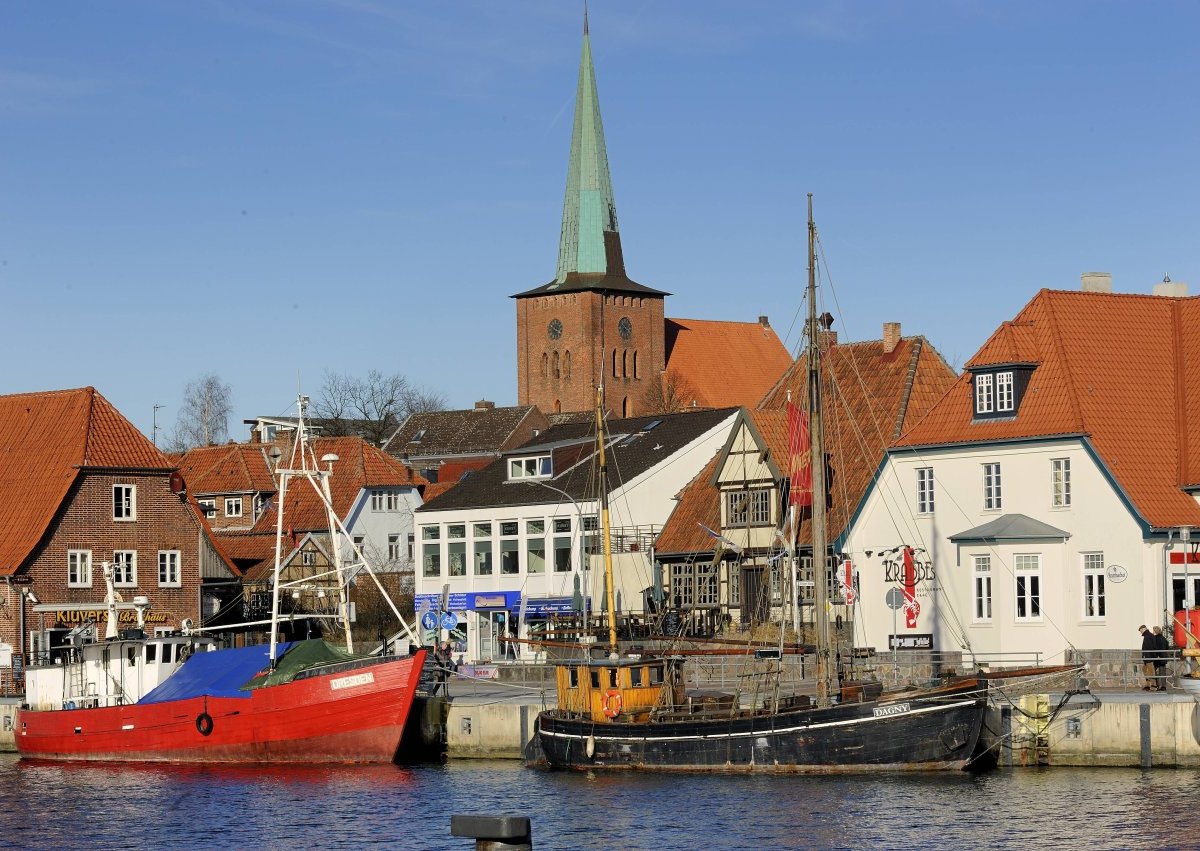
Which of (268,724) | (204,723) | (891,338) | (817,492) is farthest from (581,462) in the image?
(817,492)

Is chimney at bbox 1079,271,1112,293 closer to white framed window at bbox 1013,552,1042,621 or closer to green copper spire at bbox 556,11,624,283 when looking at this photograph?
white framed window at bbox 1013,552,1042,621

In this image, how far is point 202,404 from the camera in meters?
172

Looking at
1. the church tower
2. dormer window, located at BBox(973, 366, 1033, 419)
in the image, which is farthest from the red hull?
the church tower

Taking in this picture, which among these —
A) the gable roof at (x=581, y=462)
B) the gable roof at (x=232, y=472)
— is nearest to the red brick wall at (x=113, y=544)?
the gable roof at (x=581, y=462)

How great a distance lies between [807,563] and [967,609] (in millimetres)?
7989

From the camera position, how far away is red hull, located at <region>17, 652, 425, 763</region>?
51.7 m

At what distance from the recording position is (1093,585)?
2158 inches

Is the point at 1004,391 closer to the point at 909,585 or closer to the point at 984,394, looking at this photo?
the point at 984,394

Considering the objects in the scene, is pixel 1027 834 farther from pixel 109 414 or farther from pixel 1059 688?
pixel 109 414

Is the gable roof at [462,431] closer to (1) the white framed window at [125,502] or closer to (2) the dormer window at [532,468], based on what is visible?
(2) the dormer window at [532,468]

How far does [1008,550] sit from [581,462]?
26.4m

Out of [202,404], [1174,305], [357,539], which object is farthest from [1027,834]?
[202,404]

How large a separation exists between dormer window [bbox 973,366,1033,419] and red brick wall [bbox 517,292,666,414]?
90929 millimetres

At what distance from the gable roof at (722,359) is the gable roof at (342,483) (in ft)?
191
